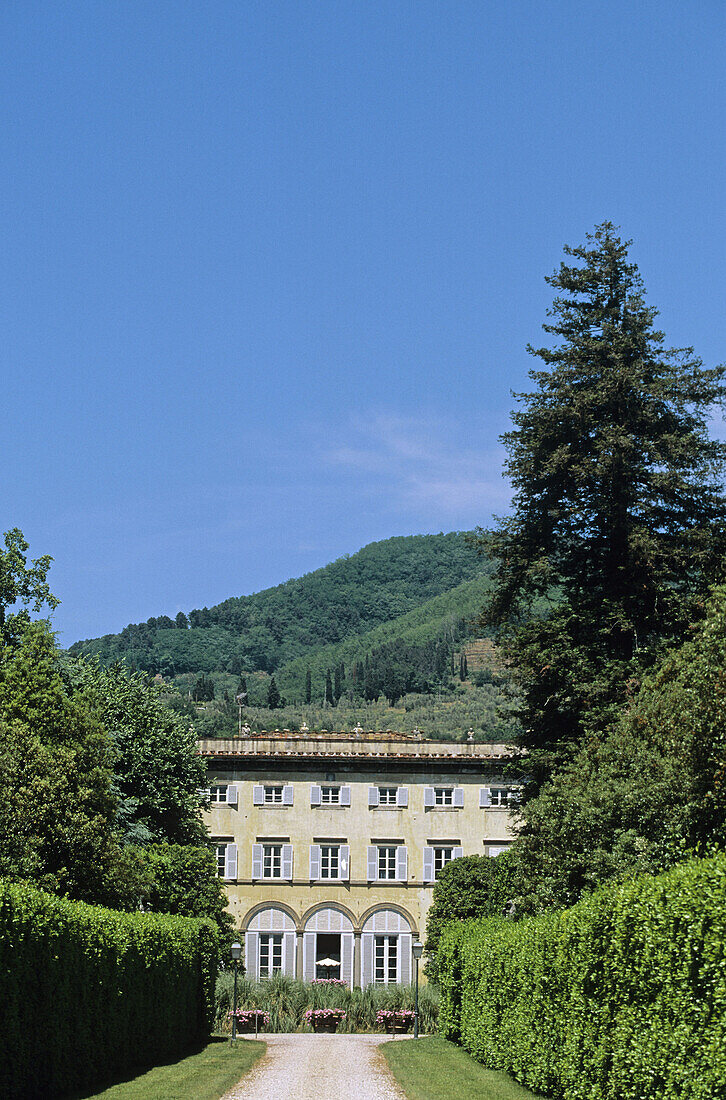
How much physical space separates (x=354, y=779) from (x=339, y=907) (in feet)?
19.9

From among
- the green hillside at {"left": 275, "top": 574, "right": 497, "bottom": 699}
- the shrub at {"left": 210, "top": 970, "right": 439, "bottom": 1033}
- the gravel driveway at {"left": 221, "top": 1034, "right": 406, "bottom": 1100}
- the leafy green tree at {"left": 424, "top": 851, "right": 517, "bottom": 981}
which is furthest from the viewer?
the green hillside at {"left": 275, "top": 574, "right": 497, "bottom": 699}

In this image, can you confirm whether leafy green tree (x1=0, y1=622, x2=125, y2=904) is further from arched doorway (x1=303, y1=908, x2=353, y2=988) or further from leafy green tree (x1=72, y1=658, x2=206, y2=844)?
arched doorway (x1=303, y1=908, x2=353, y2=988)

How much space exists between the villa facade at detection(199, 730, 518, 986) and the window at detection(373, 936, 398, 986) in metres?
0.05

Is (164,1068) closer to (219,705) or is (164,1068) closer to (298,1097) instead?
(298,1097)

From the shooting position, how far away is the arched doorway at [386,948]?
54.9 metres

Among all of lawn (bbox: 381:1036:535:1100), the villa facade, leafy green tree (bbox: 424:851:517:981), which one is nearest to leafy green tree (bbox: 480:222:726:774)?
lawn (bbox: 381:1036:535:1100)

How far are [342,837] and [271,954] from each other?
6.33 meters

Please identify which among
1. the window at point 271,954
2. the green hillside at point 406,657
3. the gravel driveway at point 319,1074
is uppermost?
the green hillside at point 406,657

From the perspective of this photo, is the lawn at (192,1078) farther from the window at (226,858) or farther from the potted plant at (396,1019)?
the window at (226,858)

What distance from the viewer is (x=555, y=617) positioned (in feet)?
99.3

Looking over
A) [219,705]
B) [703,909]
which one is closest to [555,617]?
[703,909]

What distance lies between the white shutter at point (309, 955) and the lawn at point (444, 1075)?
24.5 m

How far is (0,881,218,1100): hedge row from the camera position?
1510 centimetres

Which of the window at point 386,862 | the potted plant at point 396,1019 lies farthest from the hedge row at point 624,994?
the window at point 386,862
